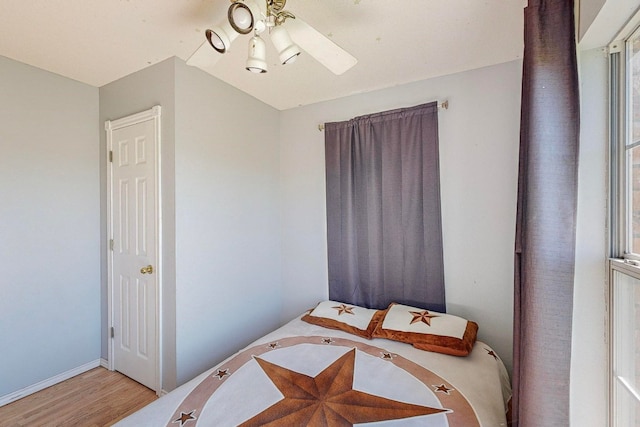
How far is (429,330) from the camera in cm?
180

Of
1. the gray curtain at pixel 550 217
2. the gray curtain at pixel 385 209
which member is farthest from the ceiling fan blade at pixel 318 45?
the gray curtain at pixel 385 209

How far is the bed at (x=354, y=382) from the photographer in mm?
1175

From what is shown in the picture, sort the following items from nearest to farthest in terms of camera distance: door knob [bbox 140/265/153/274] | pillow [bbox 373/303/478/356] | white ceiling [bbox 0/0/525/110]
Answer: white ceiling [bbox 0/0/525/110]
pillow [bbox 373/303/478/356]
door knob [bbox 140/265/153/274]

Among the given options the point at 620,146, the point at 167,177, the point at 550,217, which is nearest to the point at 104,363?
the point at 167,177

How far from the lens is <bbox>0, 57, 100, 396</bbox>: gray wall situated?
6.35ft

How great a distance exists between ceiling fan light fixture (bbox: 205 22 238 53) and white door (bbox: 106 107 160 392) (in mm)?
1123

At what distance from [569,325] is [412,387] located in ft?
2.41

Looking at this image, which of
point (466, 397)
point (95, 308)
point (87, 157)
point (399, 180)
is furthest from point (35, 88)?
point (466, 397)

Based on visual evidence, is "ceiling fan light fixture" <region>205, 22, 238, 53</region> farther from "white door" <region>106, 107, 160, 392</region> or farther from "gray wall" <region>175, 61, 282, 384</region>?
"white door" <region>106, 107, 160, 392</region>

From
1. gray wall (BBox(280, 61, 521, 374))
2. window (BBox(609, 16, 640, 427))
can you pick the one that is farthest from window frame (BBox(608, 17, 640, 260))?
gray wall (BBox(280, 61, 521, 374))

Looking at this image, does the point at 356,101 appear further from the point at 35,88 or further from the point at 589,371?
the point at 35,88

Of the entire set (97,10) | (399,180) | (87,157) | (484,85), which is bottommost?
(399,180)

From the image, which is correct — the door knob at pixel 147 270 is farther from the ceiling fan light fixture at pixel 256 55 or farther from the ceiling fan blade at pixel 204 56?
the ceiling fan light fixture at pixel 256 55

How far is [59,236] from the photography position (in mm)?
2172
